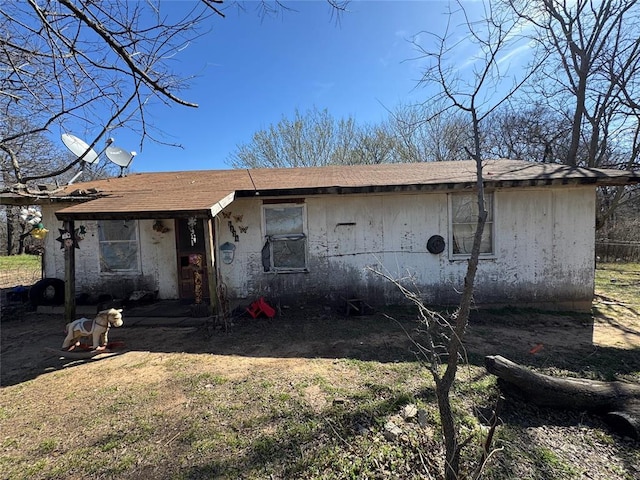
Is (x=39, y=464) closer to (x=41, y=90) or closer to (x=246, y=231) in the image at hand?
(x=41, y=90)

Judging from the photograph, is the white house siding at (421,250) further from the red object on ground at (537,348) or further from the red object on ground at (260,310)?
the red object on ground at (537,348)

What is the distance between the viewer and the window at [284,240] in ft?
21.7

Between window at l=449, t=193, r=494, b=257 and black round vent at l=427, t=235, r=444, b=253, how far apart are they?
0.74 ft

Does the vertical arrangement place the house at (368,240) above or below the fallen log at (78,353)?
above

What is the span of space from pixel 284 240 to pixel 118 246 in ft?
12.7

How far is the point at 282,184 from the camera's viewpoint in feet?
21.2

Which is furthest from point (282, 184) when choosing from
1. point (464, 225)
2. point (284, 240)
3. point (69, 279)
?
point (69, 279)

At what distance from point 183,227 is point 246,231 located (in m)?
1.58

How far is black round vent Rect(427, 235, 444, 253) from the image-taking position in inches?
252

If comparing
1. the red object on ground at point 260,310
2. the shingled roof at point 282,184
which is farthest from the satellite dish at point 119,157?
the red object on ground at point 260,310

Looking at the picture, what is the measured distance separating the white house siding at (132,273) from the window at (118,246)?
0.36ft

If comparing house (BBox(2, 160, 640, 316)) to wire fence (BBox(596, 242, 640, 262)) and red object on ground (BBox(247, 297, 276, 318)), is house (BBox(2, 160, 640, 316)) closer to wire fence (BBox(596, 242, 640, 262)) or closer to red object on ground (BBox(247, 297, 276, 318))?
red object on ground (BBox(247, 297, 276, 318))

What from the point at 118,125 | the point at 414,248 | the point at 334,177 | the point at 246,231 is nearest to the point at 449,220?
the point at 414,248

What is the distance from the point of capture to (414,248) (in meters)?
6.48
